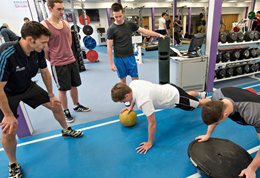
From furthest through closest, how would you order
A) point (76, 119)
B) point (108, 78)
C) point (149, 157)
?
1. point (108, 78)
2. point (76, 119)
3. point (149, 157)

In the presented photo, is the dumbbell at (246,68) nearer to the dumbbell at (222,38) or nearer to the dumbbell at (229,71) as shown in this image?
the dumbbell at (229,71)

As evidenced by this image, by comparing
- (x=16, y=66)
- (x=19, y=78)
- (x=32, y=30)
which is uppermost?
(x=32, y=30)

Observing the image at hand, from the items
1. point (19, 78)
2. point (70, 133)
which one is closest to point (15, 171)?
point (70, 133)

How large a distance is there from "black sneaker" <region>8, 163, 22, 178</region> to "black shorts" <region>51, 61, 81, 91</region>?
3.10ft

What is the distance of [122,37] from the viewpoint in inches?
92.7

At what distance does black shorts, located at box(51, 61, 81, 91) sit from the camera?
6.95 feet

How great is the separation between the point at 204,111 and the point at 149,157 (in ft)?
2.48

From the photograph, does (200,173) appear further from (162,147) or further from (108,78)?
(108,78)

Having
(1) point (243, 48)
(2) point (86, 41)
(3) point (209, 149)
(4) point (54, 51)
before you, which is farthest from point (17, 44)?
(2) point (86, 41)

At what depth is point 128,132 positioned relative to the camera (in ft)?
6.79

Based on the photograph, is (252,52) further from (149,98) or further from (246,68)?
(149,98)

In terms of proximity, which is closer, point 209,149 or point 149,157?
point 209,149

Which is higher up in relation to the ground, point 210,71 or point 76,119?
point 210,71

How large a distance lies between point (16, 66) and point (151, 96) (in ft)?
3.72
